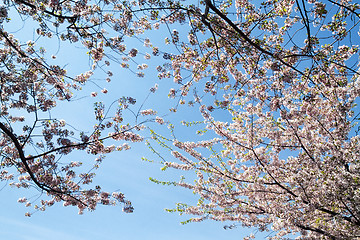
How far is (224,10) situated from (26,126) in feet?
18.9

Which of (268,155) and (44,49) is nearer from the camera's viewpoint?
(44,49)

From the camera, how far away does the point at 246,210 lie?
29.7ft

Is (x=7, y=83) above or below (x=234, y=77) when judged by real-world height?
below

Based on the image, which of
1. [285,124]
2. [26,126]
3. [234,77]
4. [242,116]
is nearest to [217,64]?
[234,77]

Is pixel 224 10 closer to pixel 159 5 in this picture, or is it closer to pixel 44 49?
pixel 159 5

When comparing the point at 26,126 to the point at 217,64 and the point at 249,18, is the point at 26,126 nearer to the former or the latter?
the point at 217,64

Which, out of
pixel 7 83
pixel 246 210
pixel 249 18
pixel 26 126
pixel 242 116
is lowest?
pixel 246 210

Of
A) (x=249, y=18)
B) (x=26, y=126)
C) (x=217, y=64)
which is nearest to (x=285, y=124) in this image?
(x=217, y=64)

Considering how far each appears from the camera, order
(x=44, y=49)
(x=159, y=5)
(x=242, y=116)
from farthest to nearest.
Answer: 1. (x=242, y=116)
2. (x=44, y=49)
3. (x=159, y=5)

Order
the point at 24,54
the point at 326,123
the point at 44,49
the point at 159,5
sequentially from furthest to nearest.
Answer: the point at 326,123
the point at 44,49
the point at 24,54
the point at 159,5

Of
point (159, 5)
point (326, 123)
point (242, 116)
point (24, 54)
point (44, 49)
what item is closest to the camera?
point (159, 5)

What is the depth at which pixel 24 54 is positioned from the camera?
20.8 feet

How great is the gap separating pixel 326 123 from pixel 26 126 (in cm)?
871

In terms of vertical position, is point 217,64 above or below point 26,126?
above
